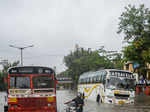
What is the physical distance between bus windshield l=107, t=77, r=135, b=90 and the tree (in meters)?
4.45

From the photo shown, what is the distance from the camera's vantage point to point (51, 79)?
15.5 metres

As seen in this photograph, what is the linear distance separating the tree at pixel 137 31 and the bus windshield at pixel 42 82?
1615 centimetres

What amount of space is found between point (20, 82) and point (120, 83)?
43.4ft

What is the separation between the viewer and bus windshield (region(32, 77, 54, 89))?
1530cm

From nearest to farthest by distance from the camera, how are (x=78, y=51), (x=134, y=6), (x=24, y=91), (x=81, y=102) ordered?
(x=24, y=91)
(x=81, y=102)
(x=134, y=6)
(x=78, y=51)

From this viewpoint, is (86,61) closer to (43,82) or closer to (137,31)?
(137,31)

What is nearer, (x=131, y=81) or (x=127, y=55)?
(x=131, y=81)

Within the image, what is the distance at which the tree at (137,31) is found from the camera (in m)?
30.6

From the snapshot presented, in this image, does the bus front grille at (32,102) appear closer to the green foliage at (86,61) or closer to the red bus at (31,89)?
the red bus at (31,89)

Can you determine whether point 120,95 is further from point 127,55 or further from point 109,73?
point 127,55

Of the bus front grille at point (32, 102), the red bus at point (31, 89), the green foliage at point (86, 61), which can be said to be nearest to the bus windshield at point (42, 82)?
the red bus at point (31, 89)

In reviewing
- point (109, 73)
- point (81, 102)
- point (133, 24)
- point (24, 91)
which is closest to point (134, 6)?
point (133, 24)

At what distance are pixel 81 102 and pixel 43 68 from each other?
3042 mm

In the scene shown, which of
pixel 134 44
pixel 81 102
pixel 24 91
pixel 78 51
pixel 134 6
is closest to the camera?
pixel 24 91
